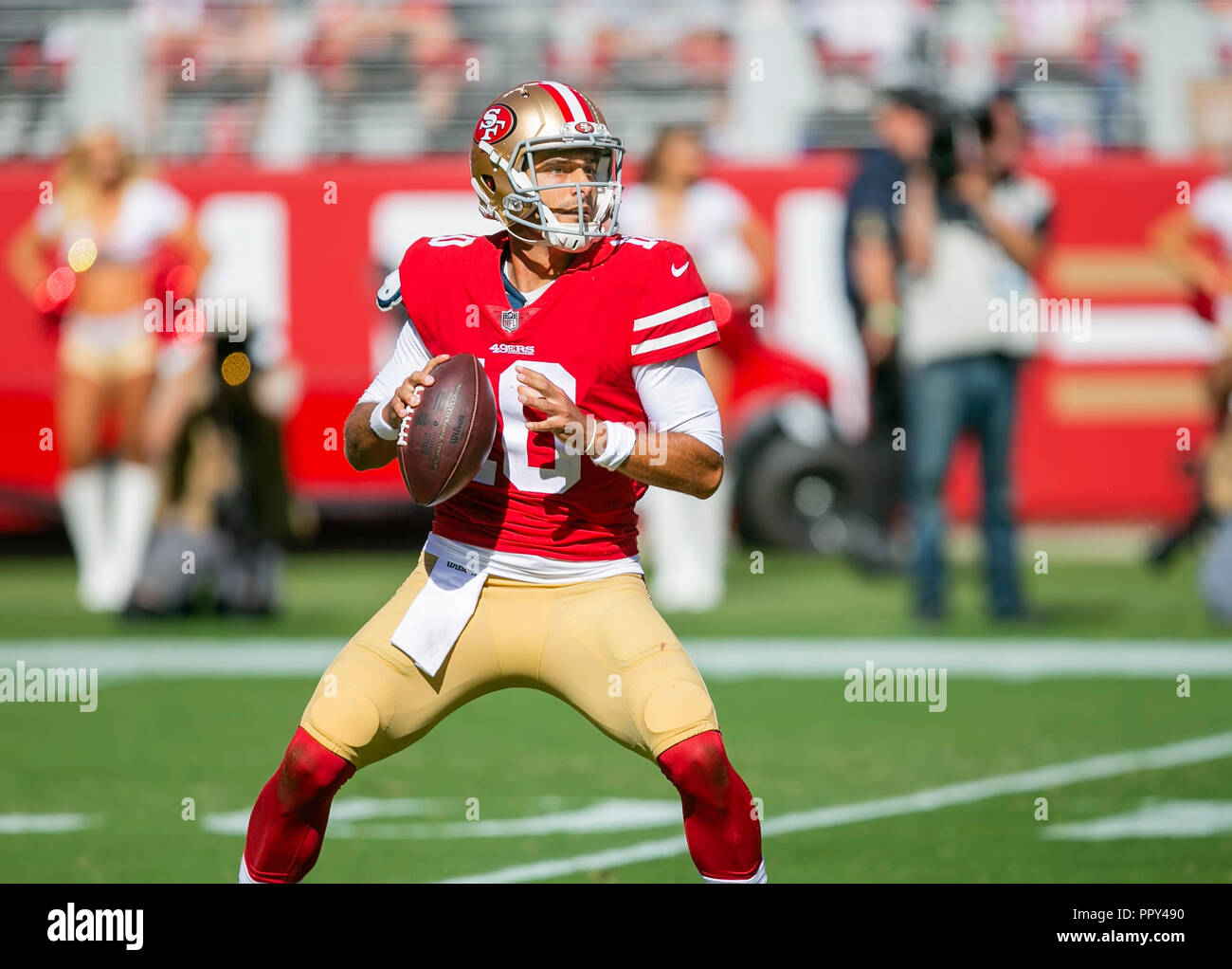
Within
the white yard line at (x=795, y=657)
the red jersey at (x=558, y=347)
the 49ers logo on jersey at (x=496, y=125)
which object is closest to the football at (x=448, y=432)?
the red jersey at (x=558, y=347)

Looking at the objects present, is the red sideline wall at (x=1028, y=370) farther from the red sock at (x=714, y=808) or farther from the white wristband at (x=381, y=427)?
the red sock at (x=714, y=808)

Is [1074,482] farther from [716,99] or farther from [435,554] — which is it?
[435,554]

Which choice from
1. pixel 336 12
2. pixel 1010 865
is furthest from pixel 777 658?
pixel 336 12

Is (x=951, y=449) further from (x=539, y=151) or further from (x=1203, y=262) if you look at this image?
(x=539, y=151)

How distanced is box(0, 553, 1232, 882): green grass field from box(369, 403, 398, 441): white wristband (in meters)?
1.44

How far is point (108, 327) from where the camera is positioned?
9.90m

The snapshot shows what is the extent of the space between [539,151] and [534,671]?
42.3 inches

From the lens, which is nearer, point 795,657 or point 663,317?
point 663,317

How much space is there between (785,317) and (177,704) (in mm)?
5578

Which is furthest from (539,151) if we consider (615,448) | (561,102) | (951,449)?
(951,449)

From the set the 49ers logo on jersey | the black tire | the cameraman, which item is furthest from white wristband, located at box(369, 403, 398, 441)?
the black tire

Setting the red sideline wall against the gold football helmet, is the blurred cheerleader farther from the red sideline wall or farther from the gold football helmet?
the gold football helmet

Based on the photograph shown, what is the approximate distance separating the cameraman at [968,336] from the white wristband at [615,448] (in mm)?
5217

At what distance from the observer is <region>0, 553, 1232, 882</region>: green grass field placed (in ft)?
16.0
